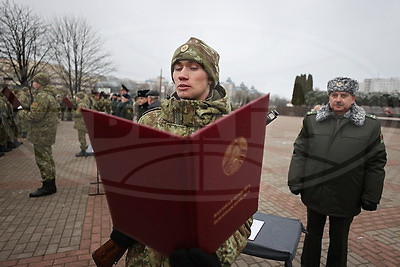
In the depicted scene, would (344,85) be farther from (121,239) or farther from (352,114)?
(121,239)

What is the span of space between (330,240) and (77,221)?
147 inches

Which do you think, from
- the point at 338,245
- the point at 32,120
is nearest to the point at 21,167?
the point at 32,120

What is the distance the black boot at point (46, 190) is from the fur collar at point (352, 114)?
5224 mm

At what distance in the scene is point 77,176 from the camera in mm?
6613

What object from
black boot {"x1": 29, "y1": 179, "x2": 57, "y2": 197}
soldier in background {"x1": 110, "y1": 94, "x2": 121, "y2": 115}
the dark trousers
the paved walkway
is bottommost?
the paved walkway

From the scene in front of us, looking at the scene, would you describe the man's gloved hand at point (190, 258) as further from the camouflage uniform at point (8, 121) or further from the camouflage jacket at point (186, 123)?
the camouflage uniform at point (8, 121)

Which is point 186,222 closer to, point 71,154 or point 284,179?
point 284,179

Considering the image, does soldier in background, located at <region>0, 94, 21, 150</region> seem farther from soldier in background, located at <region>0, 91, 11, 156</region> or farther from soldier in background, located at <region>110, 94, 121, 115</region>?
soldier in background, located at <region>110, 94, 121, 115</region>

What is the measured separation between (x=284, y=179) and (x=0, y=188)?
681cm

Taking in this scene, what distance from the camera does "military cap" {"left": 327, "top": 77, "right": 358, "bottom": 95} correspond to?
2613 millimetres

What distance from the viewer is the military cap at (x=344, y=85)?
8.57 ft

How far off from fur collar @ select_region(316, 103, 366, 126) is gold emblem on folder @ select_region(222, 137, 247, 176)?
2.11 metres

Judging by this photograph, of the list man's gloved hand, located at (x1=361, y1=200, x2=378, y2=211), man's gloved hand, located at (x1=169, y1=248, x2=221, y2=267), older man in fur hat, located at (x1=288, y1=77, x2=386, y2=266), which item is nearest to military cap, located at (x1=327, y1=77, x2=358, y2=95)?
older man in fur hat, located at (x1=288, y1=77, x2=386, y2=266)

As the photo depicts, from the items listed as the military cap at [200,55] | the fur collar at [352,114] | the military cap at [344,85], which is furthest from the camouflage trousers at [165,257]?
the military cap at [344,85]
